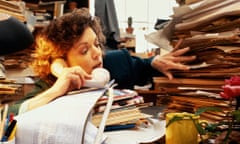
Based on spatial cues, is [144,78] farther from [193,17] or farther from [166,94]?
[193,17]

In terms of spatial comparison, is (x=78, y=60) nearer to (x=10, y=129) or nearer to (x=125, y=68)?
(x=125, y=68)

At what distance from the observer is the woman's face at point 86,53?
1313 millimetres

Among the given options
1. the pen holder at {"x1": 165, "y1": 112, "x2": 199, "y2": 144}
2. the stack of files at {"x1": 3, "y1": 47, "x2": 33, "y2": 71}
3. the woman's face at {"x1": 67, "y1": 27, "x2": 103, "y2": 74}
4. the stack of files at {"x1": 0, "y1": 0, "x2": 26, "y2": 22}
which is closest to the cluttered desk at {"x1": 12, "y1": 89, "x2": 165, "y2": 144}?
the pen holder at {"x1": 165, "y1": 112, "x2": 199, "y2": 144}

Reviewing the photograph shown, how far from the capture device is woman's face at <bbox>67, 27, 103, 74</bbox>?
1313 mm

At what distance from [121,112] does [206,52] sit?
0.35 meters

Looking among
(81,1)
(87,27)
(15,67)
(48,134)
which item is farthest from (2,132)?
(81,1)

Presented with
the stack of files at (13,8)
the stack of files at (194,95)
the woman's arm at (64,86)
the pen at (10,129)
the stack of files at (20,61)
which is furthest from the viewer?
the stack of files at (20,61)

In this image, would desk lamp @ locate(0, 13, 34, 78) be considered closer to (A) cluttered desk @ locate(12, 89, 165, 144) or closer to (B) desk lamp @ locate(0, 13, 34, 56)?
(B) desk lamp @ locate(0, 13, 34, 56)

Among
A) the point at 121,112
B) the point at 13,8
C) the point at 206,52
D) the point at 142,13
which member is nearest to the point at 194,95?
the point at 206,52

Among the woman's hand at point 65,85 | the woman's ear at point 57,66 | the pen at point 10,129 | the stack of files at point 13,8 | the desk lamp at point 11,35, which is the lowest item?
the pen at point 10,129

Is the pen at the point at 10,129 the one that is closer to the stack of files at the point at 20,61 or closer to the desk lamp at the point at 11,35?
the desk lamp at the point at 11,35

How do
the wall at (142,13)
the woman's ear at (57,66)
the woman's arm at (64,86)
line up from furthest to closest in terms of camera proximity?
the wall at (142,13) → the woman's ear at (57,66) → the woman's arm at (64,86)

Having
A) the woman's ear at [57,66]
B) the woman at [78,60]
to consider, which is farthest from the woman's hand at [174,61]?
the woman's ear at [57,66]

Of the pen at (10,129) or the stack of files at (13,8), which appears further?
the stack of files at (13,8)
